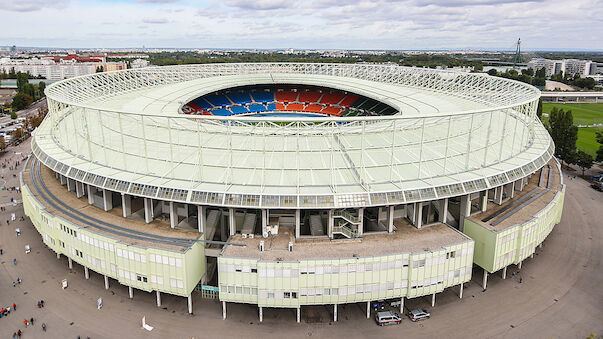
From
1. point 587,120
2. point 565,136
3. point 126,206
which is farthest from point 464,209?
point 587,120

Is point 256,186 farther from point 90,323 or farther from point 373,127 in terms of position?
point 373,127

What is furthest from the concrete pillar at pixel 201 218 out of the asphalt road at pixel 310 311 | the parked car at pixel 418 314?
the parked car at pixel 418 314

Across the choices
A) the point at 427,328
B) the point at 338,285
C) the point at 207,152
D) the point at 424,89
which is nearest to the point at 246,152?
the point at 207,152

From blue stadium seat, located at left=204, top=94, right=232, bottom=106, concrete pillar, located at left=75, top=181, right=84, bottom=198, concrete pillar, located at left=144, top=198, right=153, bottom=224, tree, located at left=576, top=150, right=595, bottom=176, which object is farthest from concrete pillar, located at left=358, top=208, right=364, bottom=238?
blue stadium seat, located at left=204, top=94, right=232, bottom=106

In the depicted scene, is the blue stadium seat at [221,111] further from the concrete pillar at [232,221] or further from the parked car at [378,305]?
the parked car at [378,305]

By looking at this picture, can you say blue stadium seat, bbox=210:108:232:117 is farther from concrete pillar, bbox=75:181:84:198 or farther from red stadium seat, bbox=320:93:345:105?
concrete pillar, bbox=75:181:84:198

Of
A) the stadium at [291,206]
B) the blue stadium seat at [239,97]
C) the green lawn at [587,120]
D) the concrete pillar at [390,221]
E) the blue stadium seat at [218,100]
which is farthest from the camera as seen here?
the blue stadium seat at [239,97]
